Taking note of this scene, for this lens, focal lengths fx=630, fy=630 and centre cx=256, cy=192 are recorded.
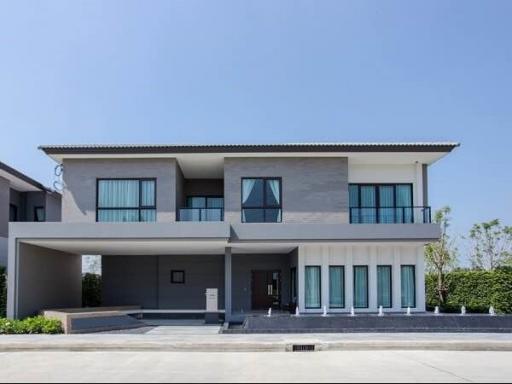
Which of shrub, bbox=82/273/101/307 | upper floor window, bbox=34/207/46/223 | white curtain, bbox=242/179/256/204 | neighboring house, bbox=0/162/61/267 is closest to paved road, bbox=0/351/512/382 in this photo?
white curtain, bbox=242/179/256/204

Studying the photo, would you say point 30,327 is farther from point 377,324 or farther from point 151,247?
point 377,324

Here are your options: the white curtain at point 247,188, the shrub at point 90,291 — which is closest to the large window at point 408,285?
the white curtain at point 247,188

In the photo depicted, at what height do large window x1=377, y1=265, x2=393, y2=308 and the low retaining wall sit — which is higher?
large window x1=377, y1=265, x2=393, y2=308

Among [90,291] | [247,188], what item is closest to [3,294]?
[247,188]

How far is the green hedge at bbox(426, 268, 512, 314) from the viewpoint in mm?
25766

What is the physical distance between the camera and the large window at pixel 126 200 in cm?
2444

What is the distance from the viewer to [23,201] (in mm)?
32406

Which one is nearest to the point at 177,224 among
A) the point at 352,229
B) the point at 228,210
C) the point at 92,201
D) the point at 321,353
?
the point at 228,210

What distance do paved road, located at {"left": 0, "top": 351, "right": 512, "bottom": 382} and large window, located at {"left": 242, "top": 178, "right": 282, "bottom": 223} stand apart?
894cm

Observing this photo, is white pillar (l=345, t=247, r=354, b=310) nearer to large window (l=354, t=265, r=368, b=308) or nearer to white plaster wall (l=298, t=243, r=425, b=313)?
white plaster wall (l=298, t=243, r=425, b=313)

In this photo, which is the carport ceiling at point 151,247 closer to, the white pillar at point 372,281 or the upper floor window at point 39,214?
the white pillar at point 372,281

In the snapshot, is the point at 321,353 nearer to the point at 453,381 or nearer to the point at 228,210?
the point at 453,381

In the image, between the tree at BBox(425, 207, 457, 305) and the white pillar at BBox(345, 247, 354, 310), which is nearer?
the white pillar at BBox(345, 247, 354, 310)

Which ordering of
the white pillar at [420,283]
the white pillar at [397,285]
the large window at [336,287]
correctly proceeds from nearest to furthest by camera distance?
1. the large window at [336,287]
2. the white pillar at [397,285]
3. the white pillar at [420,283]
